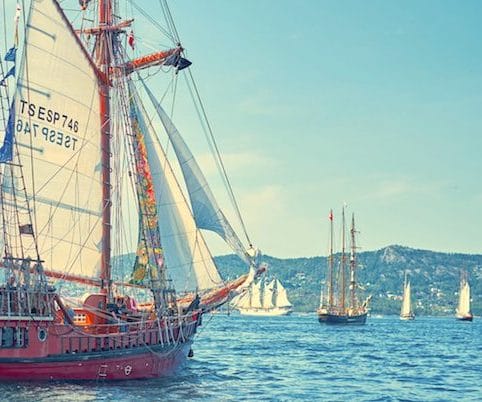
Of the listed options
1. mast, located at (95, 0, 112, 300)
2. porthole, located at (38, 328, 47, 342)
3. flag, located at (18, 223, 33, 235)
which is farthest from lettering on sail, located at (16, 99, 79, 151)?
porthole, located at (38, 328, 47, 342)

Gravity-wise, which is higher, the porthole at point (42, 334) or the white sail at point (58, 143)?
the white sail at point (58, 143)

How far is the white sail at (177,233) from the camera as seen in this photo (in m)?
44.9

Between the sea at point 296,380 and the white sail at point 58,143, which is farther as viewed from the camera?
the white sail at point 58,143

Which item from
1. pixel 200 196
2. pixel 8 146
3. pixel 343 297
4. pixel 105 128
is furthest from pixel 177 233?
pixel 343 297

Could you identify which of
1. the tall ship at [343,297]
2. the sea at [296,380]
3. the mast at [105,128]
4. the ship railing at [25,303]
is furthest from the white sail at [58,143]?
the tall ship at [343,297]

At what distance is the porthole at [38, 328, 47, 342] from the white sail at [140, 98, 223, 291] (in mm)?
11052

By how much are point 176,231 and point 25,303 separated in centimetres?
1231

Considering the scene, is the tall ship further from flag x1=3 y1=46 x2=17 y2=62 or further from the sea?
flag x1=3 y1=46 x2=17 y2=62

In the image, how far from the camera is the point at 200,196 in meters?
46.0

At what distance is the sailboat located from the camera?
116 feet

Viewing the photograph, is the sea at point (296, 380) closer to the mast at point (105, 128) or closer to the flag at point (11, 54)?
the mast at point (105, 128)

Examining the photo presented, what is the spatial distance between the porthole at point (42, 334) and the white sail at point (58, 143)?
16.5ft

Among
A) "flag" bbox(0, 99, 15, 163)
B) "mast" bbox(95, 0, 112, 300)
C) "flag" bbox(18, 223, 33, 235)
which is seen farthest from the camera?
"mast" bbox(95, 0, 112, 300)

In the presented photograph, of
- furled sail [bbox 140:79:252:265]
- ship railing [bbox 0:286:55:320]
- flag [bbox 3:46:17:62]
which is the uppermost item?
flag [bbox 3:46:17:62]
